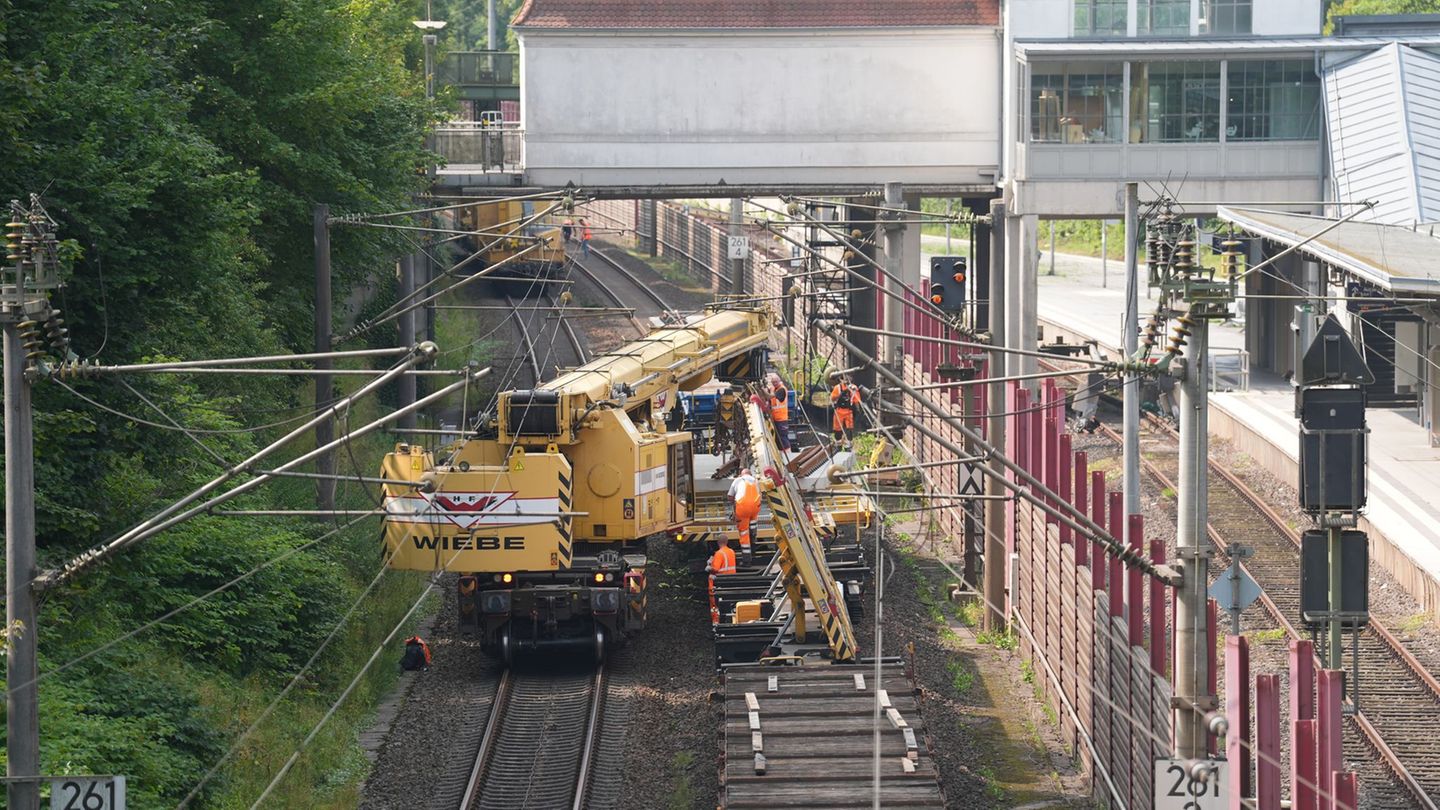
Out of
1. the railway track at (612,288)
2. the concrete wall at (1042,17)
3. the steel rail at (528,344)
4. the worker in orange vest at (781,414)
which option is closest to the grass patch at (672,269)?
the railway track at (612,288)

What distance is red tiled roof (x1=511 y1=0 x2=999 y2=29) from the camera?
138 ft

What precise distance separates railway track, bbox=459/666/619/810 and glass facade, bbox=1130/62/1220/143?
21.4 meters

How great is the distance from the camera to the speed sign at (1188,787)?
13930 mm

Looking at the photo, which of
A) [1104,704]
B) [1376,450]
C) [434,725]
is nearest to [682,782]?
[434,725]

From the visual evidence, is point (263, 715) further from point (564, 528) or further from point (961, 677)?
point (961, 677)

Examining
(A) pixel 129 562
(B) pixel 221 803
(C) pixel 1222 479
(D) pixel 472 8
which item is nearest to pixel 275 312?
(A) pixel 129 562

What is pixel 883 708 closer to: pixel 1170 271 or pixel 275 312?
pixel 1170 271

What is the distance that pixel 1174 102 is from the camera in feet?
134

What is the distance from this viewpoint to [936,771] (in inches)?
696

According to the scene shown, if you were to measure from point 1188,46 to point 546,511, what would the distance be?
22624mm

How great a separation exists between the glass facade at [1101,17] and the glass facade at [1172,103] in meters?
1.17

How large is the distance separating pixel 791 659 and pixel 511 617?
4.40 m

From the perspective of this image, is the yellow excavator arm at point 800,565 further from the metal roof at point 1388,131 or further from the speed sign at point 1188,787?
the metal roof at point 1388,131

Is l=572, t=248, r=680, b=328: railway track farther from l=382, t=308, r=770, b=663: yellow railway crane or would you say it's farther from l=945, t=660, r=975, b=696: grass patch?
l=945, t=660, r=975, b=696: grass patch
